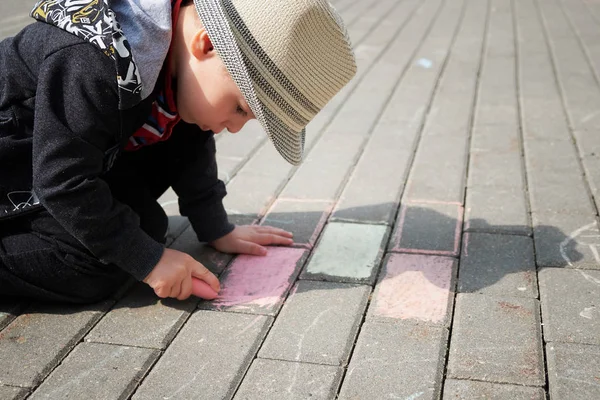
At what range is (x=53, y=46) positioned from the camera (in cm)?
202

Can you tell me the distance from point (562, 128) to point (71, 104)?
2.71 meters

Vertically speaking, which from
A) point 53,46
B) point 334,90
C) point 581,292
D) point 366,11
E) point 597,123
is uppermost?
point 53,46

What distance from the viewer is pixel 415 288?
2426 mm

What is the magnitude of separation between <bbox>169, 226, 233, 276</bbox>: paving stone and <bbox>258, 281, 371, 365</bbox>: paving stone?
321 millimetres

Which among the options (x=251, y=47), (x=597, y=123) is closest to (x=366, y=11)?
(x=597, y=123)

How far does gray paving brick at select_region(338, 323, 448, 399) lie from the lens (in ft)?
6.27

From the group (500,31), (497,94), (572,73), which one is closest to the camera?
(497,94)

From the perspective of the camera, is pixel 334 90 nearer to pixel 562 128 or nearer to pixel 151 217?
pixel 151 217

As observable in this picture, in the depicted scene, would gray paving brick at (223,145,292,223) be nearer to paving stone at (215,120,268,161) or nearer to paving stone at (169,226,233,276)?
paving stone at (215,120,268,161)

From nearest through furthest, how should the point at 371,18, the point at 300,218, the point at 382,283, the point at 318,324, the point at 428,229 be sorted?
the point at 318,324, the point at 382,283, the point at 428,229, the point at 300,218, the point at 371,18

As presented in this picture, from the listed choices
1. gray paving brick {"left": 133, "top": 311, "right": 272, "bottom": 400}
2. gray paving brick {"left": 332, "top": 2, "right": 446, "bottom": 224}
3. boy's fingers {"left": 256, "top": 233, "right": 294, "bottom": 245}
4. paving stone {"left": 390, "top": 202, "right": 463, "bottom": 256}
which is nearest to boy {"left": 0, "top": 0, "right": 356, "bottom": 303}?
gray paving brick {"left": 133, "top": 311, "right": 272, "bottom": 400}

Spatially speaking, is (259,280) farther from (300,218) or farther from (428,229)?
(428,229)

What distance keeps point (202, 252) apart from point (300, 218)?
0.43 m

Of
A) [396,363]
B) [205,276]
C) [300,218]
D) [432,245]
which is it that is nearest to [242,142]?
[300,218]
